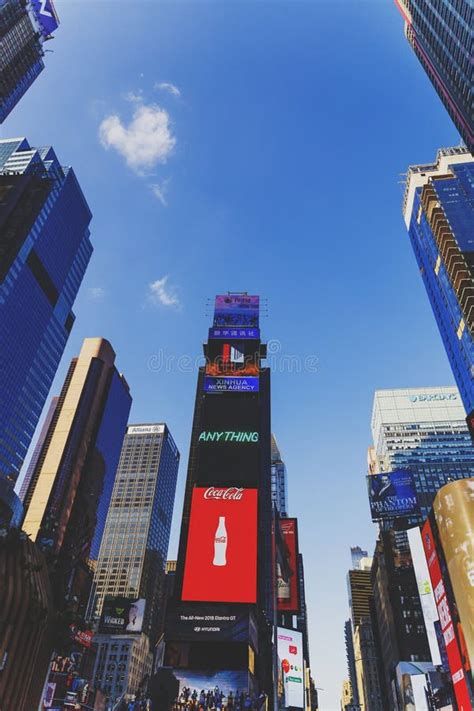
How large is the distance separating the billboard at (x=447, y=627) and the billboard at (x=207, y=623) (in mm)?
16207

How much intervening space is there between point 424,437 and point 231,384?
10890cm

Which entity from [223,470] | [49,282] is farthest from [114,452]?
[223,470]

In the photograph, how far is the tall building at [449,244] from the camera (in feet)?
278

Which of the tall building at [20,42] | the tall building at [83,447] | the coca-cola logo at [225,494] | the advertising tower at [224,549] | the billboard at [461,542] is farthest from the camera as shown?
the tall building at [83,447]

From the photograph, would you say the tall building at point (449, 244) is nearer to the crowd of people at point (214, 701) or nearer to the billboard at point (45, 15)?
the crowd of people at point (214, 701)

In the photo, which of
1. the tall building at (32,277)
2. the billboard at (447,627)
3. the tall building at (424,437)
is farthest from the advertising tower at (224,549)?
the tall building at (424,437)

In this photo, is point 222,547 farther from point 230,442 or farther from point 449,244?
point 449,244

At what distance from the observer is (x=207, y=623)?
3981 cm

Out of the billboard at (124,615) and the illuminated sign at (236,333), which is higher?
the illuminated sign at (236,333)

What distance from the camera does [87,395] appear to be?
13762cm

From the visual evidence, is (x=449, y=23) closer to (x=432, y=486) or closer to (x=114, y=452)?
(x=432, y=486)

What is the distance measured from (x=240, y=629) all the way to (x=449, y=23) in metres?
96.7

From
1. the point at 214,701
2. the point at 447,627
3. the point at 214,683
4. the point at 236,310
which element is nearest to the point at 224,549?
the point at 214,683

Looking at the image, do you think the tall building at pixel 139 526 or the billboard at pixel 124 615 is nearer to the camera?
the billboard at pixel 124 615
